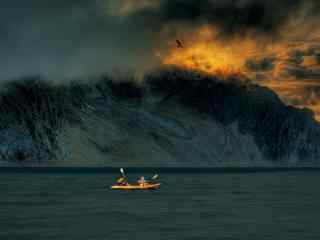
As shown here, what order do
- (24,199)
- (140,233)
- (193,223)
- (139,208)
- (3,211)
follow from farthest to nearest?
(24,199), (139,208), (3,211), (193,223), (140,233)

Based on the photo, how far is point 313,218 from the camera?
289 feet

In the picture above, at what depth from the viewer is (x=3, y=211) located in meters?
91.5

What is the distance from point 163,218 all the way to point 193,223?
6086 mm

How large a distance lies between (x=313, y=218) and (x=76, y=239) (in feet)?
117

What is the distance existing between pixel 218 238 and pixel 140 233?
28.5 ft

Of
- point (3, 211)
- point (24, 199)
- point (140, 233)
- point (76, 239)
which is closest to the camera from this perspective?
point (76, 239)

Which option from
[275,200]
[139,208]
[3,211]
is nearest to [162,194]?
[275,200]

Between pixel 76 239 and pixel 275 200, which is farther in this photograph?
pixel 275 200

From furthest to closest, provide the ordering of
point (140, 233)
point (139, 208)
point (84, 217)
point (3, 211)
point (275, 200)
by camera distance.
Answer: point (275, 200) < point (139, 208) < point (3, 211) < point (84, 217) < point (140, 233)

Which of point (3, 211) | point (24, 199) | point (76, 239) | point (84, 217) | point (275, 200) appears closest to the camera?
point (76, 239)

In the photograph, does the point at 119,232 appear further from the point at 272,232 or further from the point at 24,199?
the point at 24,199

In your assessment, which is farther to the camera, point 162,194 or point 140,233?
Answer: point 162,194

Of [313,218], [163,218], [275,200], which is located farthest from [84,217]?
[275,200]

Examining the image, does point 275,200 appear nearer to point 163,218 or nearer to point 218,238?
point 163,218
